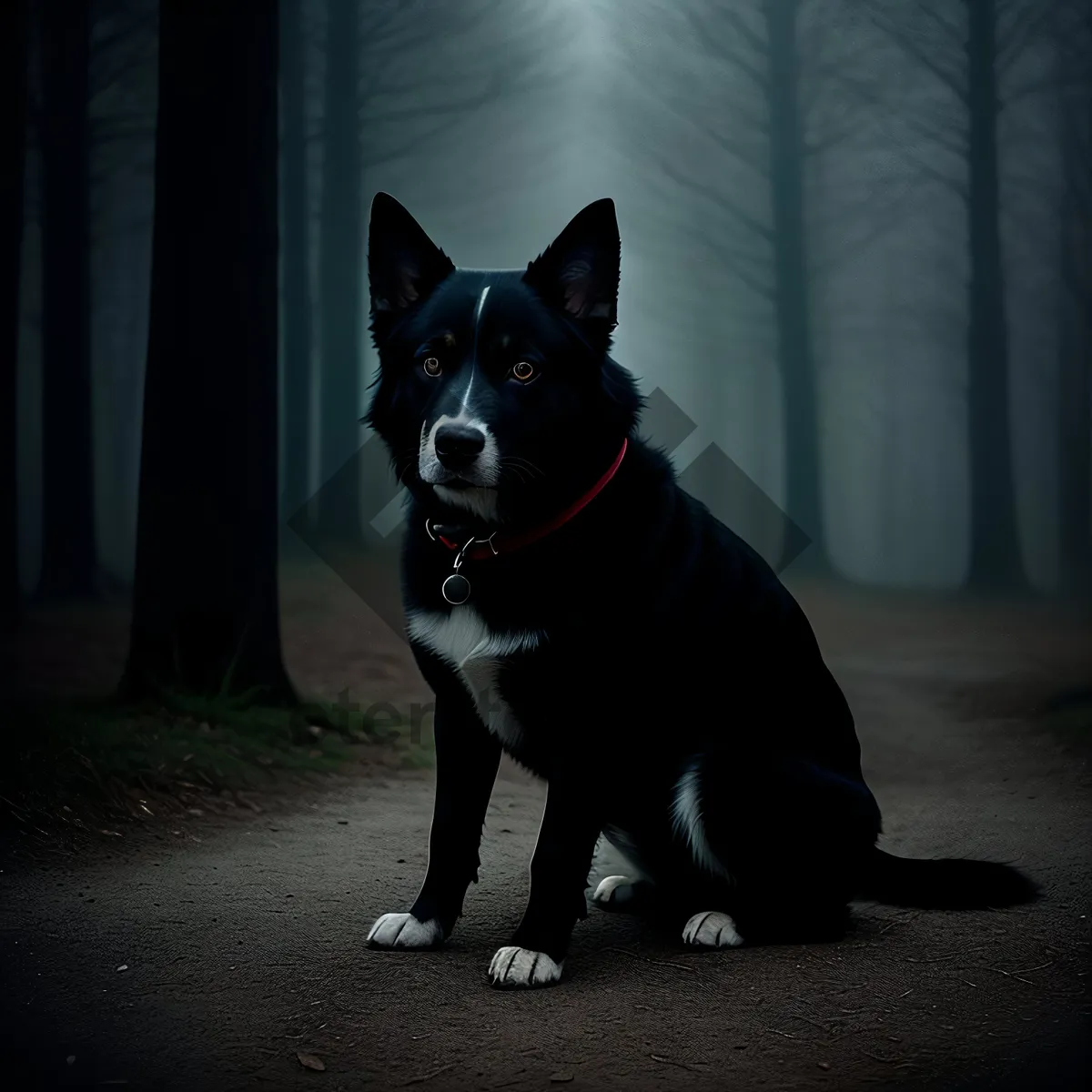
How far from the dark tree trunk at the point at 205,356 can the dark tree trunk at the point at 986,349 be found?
4185 millimetres

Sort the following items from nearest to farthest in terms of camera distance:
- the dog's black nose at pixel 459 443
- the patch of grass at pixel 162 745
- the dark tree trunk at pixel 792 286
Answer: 1. the dog's black nose at pixel 459 443
2. the patch of grass at pixel 162 745
3. the dark tree trunk at pixel 792 286

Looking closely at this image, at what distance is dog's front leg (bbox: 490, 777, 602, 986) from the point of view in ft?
8.11

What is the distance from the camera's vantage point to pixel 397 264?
2.69m

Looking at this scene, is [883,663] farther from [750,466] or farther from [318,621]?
[318,621]

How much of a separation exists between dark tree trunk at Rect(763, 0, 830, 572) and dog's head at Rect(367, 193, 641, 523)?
193 inches

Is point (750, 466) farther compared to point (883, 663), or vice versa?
point (750, 466)

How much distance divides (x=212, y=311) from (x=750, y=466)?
388 cm

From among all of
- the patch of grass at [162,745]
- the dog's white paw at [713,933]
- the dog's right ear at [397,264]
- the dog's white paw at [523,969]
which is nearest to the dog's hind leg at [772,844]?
the dog's white paw at [713,933]

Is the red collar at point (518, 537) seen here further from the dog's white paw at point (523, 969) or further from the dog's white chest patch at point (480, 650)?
the dog's white paw at point (523, 969)

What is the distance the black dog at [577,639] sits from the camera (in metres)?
2.49

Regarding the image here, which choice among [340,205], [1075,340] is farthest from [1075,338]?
[340,205]

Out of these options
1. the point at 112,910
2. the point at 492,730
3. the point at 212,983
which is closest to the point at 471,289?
Answer: the point at 492,730

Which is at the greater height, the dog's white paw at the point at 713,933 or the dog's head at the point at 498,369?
the dog's head at the point at 498,369

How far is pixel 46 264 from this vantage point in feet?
20.7
